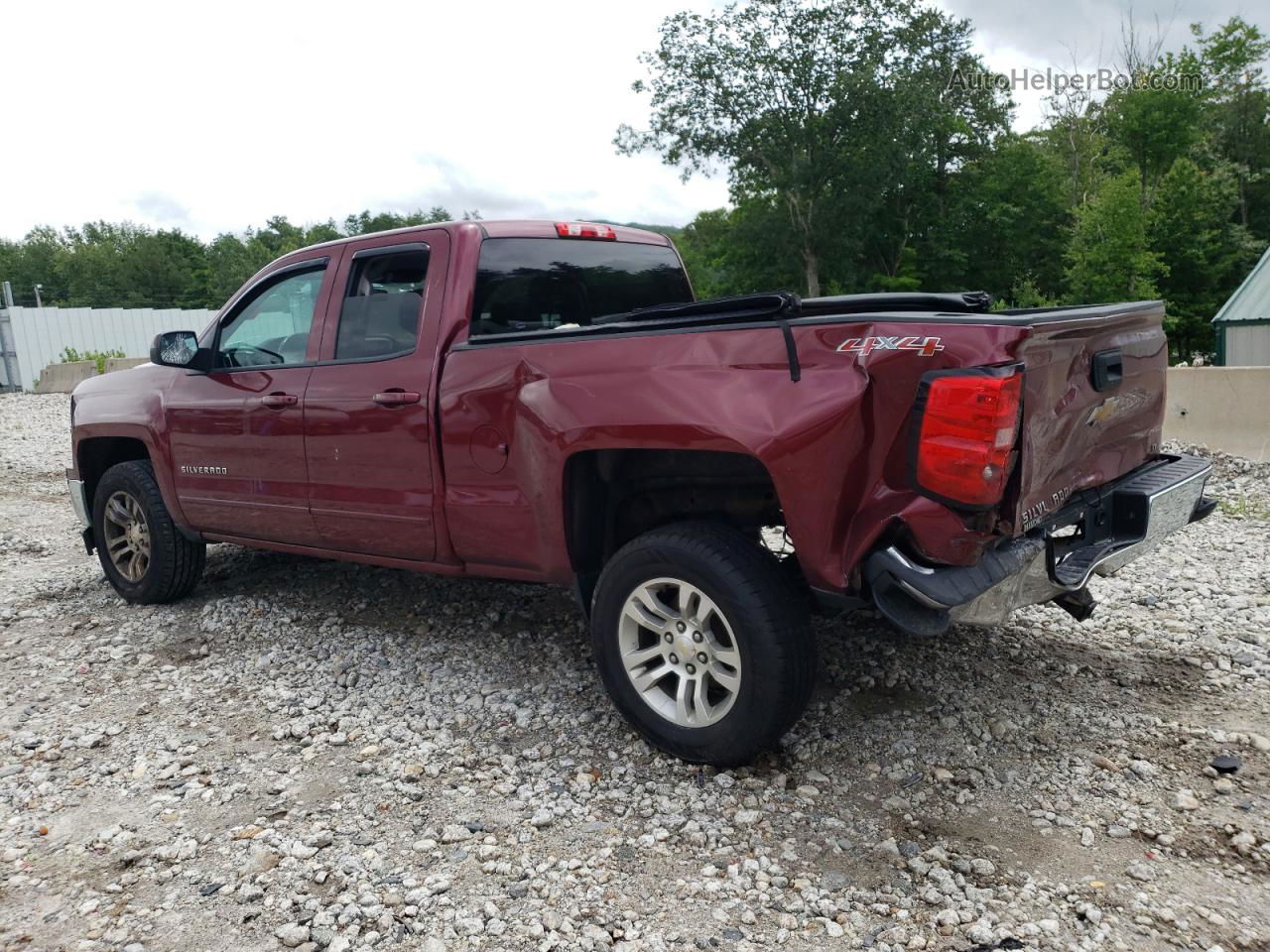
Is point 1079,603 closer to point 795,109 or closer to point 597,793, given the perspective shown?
point 597,793

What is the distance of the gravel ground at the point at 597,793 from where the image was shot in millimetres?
2689

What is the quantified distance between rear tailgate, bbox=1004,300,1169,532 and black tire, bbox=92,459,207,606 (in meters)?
4.63

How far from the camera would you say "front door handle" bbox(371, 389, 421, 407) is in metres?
4.11

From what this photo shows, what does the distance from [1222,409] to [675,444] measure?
743 cm

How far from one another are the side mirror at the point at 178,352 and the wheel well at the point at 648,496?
2.56 metres

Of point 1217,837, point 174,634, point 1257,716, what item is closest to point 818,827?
point 1217,837

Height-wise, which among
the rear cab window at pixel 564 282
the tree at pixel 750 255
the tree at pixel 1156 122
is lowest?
the rear cab window at pixel 564 282

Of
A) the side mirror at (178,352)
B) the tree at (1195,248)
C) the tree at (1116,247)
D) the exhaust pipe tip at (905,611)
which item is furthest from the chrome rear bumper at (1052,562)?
the tree at (1195,248)

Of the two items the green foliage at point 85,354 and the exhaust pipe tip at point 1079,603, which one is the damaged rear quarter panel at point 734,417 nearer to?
the exhaust pipe tip at point 1079,603

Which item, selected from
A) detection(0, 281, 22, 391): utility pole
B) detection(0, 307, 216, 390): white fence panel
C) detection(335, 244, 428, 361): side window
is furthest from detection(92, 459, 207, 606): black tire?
detection(0, 281, 22, 391): utility pole

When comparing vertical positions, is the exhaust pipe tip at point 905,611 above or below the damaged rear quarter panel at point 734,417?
below

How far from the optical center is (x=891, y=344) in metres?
2.86

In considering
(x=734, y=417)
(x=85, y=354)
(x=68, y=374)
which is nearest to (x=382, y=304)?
(x=734, y=417)

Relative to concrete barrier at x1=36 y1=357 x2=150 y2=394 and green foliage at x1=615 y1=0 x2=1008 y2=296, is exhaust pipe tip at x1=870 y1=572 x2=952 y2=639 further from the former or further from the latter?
green foliage at x1=615 y1=0 x2=1008 y2=296
